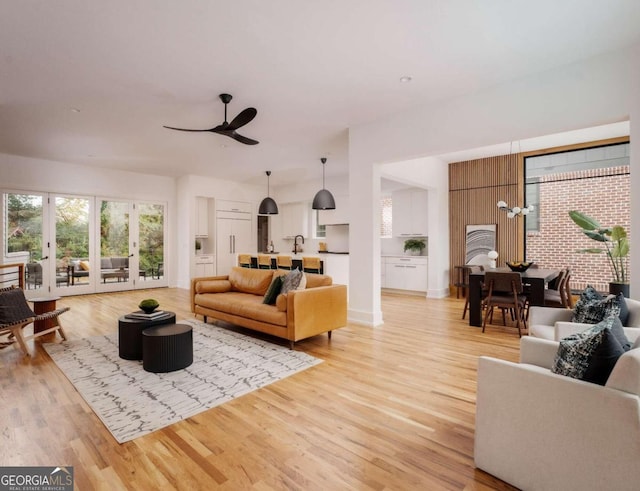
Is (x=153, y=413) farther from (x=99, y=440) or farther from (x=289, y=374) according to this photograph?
(x=289, y=374)

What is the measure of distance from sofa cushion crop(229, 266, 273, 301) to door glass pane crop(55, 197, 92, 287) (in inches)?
173

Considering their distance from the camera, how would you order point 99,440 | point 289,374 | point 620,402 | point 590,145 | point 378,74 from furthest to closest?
point 590,145 < point 378,74 < point 289,374 < point 99,440 < point 620,402

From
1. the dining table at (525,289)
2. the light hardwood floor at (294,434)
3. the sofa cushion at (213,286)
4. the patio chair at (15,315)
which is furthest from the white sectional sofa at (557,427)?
the patio chair at (15,315)

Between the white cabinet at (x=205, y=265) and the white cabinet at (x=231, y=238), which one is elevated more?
the white cabinet at (x=231, y=238)

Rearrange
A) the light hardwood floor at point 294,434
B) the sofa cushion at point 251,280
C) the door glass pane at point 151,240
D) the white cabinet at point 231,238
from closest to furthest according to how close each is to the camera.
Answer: the light hardwood floor at point 294,434
the sofa cushion at point 251,280
the door glass pane at point 151,240
the white cabinet at point 231,238

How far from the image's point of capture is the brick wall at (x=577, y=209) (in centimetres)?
618

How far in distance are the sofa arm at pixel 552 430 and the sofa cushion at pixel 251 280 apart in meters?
3.65

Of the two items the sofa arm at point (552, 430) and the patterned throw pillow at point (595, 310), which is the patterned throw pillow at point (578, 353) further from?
the patterned throw pillow at point (595, 310)

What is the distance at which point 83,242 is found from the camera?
7.66 metres

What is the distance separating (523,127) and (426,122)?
1.13 metres

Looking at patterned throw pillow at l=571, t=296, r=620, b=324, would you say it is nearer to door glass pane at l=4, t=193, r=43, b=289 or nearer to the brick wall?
the brick wall

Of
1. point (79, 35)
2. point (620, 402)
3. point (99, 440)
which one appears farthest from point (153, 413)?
point (79, 35)

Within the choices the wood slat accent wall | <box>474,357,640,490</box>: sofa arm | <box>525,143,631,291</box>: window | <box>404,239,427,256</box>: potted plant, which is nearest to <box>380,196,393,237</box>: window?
<box>404,239,427,256</box>: potted plant

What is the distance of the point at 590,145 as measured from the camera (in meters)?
6.30
